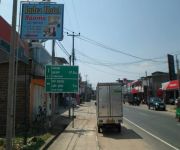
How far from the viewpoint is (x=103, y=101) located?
81.7 feet

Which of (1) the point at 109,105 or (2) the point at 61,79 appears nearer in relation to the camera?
(1) the point at 109,105

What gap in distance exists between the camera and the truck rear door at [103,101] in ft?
80.6

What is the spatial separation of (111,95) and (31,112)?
562 centimetres

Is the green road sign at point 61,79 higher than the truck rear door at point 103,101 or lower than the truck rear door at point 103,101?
higher

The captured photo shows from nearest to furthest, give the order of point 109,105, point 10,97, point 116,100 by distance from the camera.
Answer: point 10,97
point 109,105
point 116,100

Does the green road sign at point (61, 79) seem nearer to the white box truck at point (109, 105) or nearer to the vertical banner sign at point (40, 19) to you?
the white box truck at point (109, 105)

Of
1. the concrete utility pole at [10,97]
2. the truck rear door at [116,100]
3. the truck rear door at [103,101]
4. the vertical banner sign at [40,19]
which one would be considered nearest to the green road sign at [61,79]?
the truck rear door at [103,101]

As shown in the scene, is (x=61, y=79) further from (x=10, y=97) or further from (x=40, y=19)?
(x=10, y=97)

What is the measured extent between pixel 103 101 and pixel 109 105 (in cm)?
54

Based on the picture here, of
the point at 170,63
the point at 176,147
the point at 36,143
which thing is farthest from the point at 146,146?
the point at 170,63

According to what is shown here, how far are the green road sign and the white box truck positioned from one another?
176 centimetres

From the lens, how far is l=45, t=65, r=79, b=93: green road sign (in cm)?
2486

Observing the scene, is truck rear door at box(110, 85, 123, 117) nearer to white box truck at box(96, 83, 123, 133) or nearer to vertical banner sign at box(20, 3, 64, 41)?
white box truck at box(96, 83, 123, 133)

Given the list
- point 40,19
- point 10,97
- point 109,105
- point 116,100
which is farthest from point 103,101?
point 10,97
